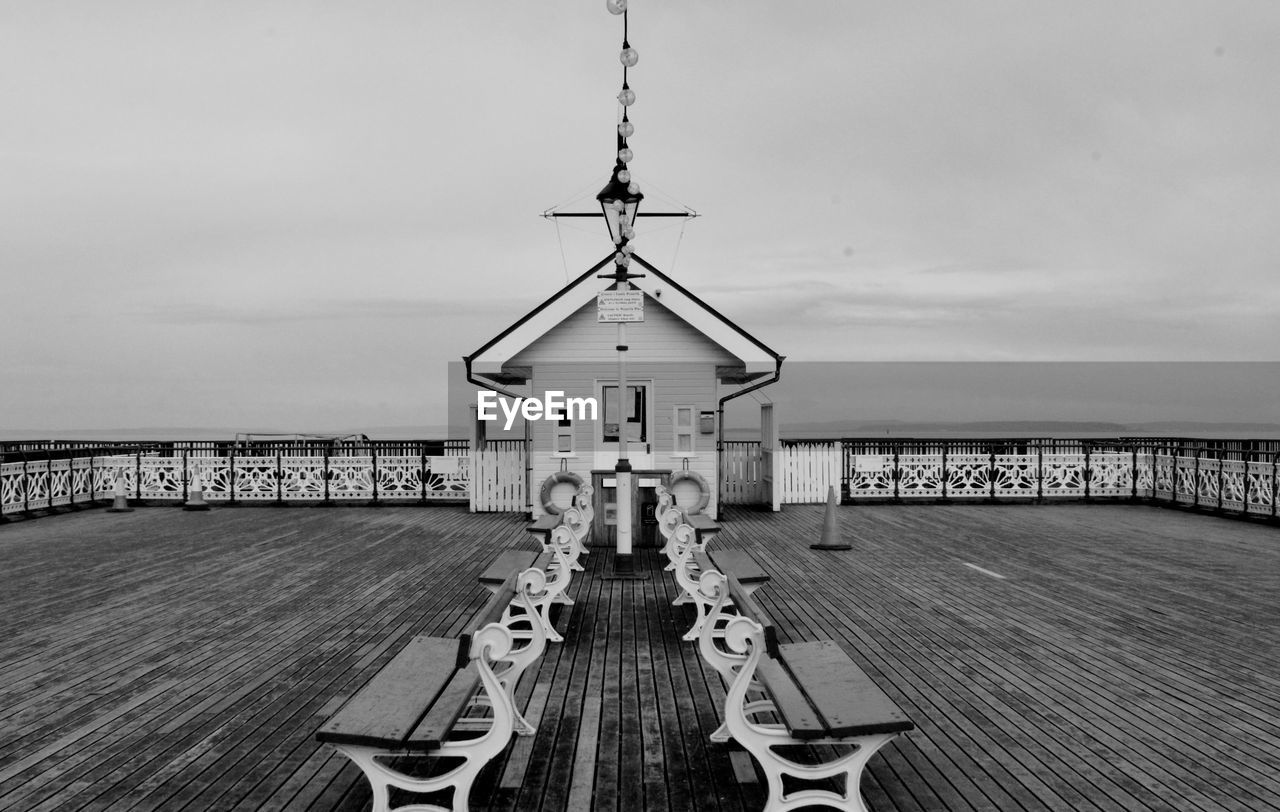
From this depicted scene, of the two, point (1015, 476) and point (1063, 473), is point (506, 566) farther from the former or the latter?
point (1063, 473)

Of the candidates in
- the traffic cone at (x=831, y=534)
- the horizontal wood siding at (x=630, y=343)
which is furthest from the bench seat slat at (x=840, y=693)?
the horizontal wood siding at (x=630, y=343)

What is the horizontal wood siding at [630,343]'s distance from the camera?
15000mm

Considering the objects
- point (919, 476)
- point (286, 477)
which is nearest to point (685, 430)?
point (919, 476)

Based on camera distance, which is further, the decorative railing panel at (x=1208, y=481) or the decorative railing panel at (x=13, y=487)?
the decorative railing panel at (x=1208, y=481)

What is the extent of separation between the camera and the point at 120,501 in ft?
54.3

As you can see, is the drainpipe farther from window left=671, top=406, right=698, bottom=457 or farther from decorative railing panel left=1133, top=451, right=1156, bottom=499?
decorative railing panel left=1133, top=451, right=1156, bottom=499

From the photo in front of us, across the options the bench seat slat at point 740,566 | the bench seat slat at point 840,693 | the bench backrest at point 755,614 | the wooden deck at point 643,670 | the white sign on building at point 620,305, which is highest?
the white sign on building at point 620,305

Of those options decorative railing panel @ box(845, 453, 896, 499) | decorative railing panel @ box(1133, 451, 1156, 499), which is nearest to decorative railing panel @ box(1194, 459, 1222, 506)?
decorative railing panel @ box(1133, 451, 1156, 499)

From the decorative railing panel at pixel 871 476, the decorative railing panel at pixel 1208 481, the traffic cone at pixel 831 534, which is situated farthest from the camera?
the decorative railing panel at pixel 871 476

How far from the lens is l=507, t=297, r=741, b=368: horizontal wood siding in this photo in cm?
1500

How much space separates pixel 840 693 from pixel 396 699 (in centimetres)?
192

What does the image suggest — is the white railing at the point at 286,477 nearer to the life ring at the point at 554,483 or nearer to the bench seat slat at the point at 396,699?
the life ring at the point at 554,483

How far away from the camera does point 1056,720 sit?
511cm

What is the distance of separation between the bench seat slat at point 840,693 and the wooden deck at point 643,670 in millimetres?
623
